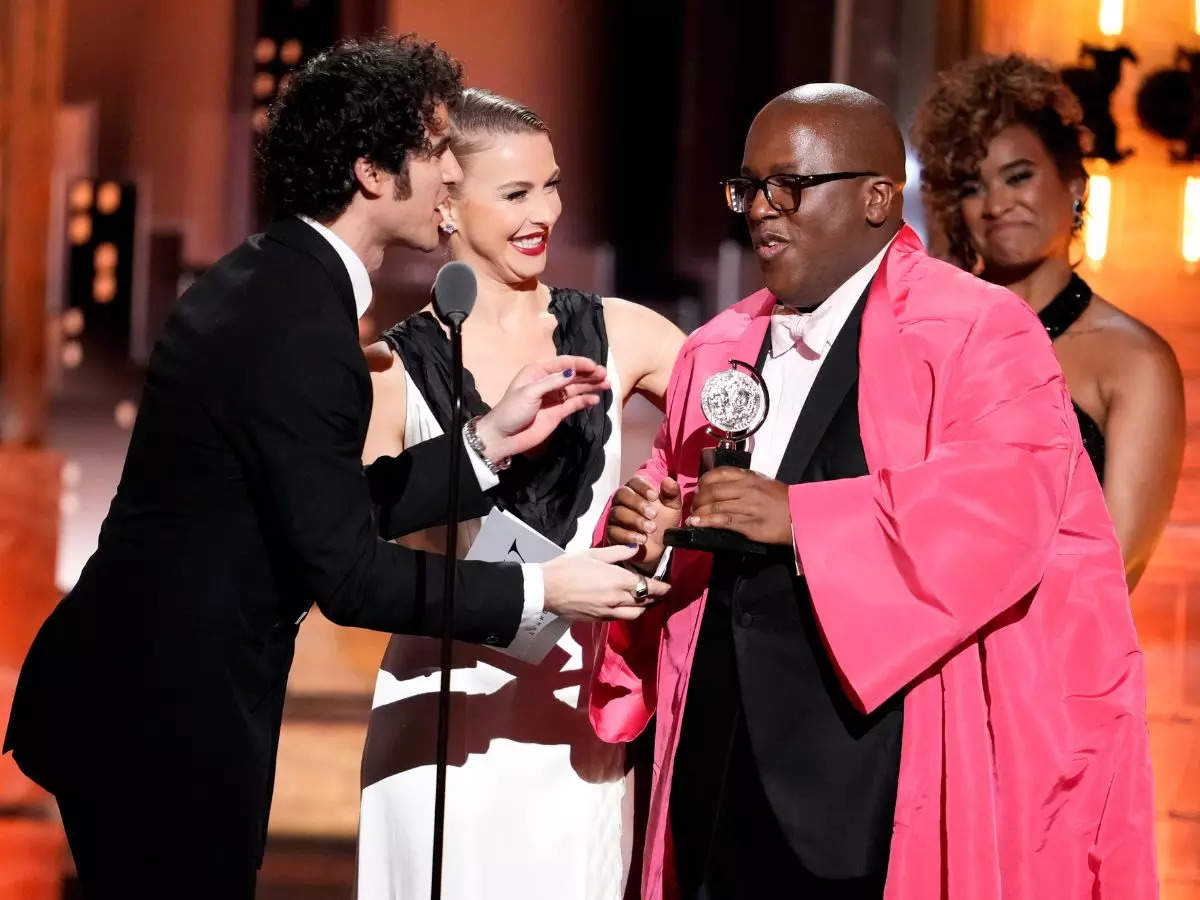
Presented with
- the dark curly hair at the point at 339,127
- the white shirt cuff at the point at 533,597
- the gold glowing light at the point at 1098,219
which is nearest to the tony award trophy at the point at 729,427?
the white shirt cuff at the point at 533,597

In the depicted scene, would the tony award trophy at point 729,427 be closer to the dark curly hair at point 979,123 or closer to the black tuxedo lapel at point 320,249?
the black tuxedo lapel at point 320,249

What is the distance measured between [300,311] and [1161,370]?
165cm

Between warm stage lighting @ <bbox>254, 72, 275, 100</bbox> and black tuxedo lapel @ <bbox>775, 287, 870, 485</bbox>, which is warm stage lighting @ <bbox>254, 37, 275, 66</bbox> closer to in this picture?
warm stage lighting @ <bbox>254, 72, 275, 100</bbox>

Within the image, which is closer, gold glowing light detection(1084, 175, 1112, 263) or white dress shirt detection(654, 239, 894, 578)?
white dress shirt detection(654, 239, 894, 578)

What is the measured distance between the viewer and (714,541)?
79.2 inches

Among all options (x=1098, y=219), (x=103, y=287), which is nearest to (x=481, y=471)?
(x=1098, y=219)

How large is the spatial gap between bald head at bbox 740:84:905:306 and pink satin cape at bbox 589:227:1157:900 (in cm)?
8

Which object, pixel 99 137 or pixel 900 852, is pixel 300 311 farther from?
pixel 99 137

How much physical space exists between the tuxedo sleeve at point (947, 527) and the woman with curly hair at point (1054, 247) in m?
0.86

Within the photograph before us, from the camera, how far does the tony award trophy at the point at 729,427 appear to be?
202 centimetres

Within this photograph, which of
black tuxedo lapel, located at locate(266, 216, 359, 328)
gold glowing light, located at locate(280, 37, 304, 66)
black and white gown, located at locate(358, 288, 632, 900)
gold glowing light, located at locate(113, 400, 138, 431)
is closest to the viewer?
black tuxedo lapel, located at locate(266, 216, 359, 328)

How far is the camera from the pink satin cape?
1978 millimetres

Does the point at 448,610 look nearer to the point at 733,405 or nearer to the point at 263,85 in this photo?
the point at 733,405

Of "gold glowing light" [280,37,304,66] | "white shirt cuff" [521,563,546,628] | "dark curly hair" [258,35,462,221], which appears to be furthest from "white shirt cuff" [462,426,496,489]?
"gold glowing light" [280,37,304,66]
